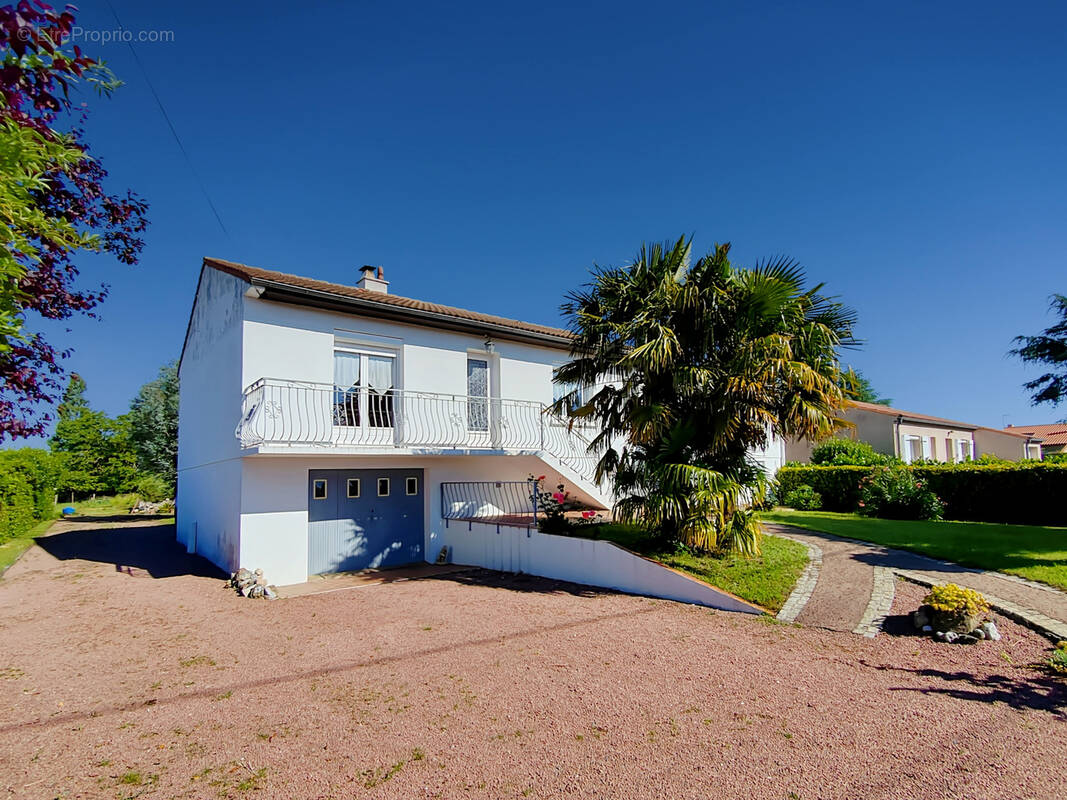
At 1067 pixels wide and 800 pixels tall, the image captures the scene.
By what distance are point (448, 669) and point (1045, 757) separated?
5248 millimetres

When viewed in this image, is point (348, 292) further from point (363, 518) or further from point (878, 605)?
point (878, 605)

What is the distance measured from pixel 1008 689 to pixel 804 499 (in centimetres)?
1522

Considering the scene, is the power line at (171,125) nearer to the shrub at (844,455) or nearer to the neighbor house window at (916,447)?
the shrub at (844,455)

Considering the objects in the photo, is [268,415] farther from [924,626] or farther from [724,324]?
[924,626]

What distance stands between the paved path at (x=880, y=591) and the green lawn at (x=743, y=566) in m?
0.30

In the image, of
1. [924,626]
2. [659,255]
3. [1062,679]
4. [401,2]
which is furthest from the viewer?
[659,255]

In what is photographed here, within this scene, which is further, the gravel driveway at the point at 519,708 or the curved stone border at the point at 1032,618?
the curved stone border at the point at 1032,618

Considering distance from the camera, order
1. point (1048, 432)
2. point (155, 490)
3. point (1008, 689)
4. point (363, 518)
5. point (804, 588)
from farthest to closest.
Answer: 1. point (1048, 432)
2. point (155, 490)
3. point (363, 518)
4. point (804, 588)
5. point (1008, 689)

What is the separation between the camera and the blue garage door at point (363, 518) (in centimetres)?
1230

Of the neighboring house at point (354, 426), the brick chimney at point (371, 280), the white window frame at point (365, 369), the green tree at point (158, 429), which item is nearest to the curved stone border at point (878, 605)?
the neighboring house at point (354, 426)

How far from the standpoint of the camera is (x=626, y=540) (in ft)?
35.3

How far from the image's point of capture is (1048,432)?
1784 inches

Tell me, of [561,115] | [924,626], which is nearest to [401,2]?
[561,115]

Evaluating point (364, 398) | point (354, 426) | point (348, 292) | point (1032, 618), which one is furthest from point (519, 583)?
point (348, 292)
